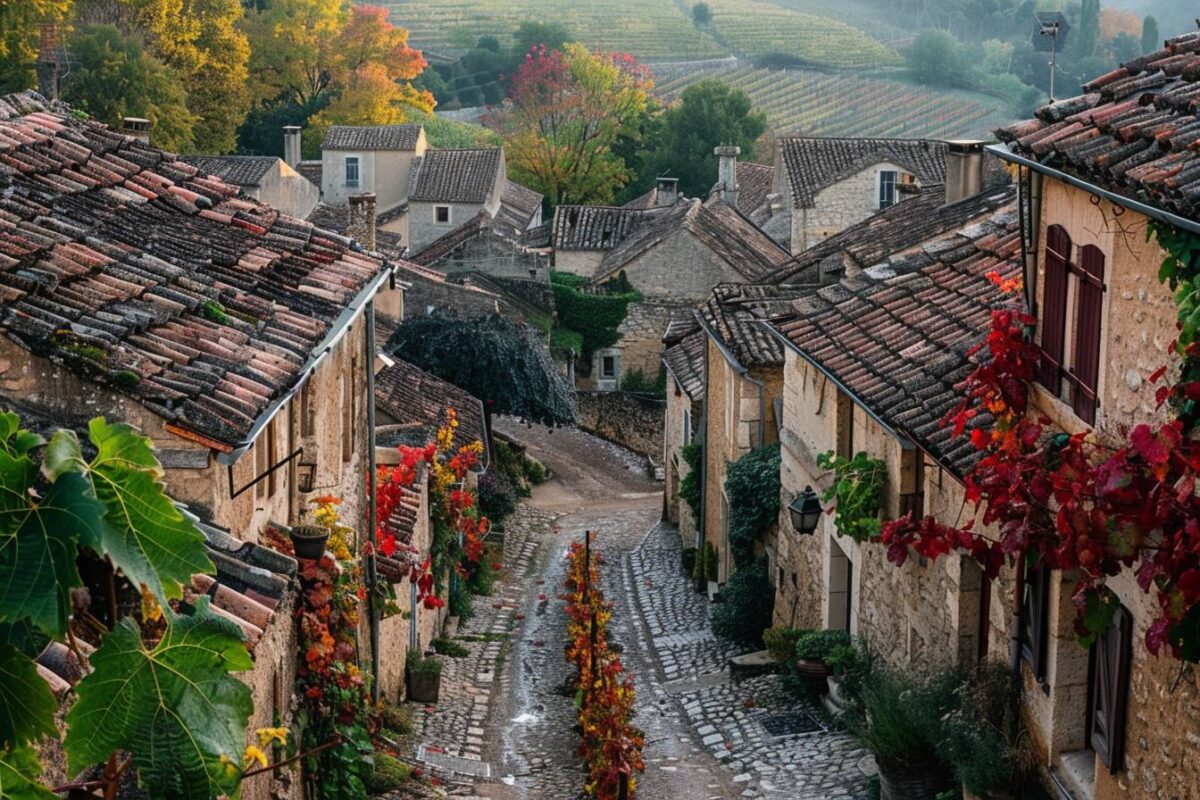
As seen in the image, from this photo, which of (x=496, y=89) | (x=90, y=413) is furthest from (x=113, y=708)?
(x=496, y=89)

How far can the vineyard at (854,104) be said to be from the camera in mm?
89375

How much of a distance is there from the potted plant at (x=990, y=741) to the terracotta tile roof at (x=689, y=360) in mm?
14730

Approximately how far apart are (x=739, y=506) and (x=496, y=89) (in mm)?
72594

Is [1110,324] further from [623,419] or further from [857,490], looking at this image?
[623,419]

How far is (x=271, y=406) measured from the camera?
30.9 ft

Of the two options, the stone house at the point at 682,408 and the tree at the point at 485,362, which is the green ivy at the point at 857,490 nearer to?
the stone house at the point at 682,408

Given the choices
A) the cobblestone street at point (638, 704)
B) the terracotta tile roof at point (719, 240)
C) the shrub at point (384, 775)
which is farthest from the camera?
the terracotta tile roof at point (719, 240)

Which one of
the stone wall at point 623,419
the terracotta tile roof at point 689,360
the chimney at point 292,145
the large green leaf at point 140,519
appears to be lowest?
the stone wall at point 623,419

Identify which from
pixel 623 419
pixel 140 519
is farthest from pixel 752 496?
pixel 623 419

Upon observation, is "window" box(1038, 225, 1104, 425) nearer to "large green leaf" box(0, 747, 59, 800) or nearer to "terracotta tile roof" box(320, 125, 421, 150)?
"large green leaf" box(0, 747, 59, 800)

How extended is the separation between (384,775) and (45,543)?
8.95 meters

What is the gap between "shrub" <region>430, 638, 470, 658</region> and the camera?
835 inches

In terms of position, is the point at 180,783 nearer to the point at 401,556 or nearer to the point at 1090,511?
the point at 1090,511

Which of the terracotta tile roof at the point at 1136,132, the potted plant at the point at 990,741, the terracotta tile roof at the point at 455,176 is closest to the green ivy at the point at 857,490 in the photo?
the potted plant at the point at 990,741
